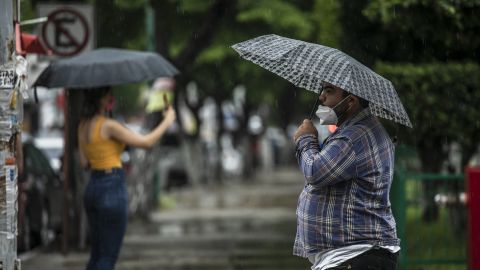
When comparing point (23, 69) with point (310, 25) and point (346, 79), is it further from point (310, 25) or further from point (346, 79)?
point (310, 25)

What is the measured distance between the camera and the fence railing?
9414 millimetres

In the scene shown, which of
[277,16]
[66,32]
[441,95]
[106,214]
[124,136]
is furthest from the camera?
[277,16]

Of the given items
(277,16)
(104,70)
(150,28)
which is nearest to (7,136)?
(104,70)

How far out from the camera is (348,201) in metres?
4.76

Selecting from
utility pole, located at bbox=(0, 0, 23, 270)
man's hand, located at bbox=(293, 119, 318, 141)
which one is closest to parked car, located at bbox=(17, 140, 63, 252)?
utility pole, located at bbox=(0, 0, 23, 270)

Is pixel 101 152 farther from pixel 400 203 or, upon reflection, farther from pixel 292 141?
pixel 292 141

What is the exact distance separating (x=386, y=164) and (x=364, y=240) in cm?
39

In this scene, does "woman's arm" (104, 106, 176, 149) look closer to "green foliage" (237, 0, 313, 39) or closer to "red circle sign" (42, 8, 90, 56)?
"red circle sign" (42, 8, 90, 56)

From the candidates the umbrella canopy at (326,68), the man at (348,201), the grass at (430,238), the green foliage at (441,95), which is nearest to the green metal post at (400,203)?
the grass at (430,238)

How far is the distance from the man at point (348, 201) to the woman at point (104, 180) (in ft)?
8.31

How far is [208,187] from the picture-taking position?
30.6m

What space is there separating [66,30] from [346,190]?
7.33 metres

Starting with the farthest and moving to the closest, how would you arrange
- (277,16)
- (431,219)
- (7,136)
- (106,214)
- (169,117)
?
(277,16) < (431,219) < (169,117) < (106,214) < (7,136)

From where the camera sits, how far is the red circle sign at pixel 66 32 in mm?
11320
